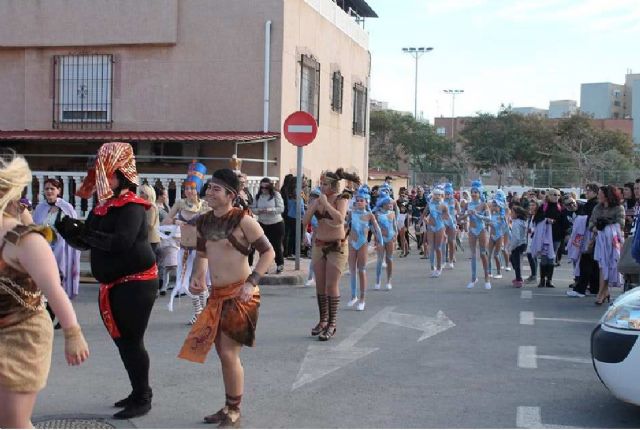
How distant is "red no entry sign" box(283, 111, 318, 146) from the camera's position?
15.6 meters

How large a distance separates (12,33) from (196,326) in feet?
55.3

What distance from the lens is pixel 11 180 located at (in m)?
4.12

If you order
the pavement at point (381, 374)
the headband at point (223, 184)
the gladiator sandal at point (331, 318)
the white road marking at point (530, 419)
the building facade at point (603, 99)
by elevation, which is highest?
the building facade at point (603, 99)

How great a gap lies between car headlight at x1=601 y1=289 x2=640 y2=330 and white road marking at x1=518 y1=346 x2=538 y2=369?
1.83 m

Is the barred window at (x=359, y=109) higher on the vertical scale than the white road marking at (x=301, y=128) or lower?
higher

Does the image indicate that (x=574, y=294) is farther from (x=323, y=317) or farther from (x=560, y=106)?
(x=560, y=106)

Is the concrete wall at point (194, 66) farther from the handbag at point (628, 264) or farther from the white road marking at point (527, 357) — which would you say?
the white road marking at point (527, 357)

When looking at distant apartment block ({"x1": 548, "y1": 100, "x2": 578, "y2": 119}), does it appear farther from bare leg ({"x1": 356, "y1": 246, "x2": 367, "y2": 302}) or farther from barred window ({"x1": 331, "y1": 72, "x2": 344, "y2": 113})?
bare leg ({"x1": 356, "y1": 246, "x2": 367, "y2": 302})

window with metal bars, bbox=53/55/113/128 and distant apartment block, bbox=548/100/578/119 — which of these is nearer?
window with metal bars, bbox=53/55/113/128

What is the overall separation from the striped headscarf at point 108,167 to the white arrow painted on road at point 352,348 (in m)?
2.34

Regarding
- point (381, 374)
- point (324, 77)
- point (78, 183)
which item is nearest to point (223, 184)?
point (381, 374)

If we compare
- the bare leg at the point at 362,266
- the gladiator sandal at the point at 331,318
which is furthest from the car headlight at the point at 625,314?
the bare leg at the point at 362,266

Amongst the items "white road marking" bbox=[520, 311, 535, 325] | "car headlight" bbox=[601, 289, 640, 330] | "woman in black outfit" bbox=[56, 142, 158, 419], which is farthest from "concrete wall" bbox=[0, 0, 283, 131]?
"car headlight" bbox=[601, 289, 640, 330]

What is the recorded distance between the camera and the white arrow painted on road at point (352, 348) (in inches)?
308
